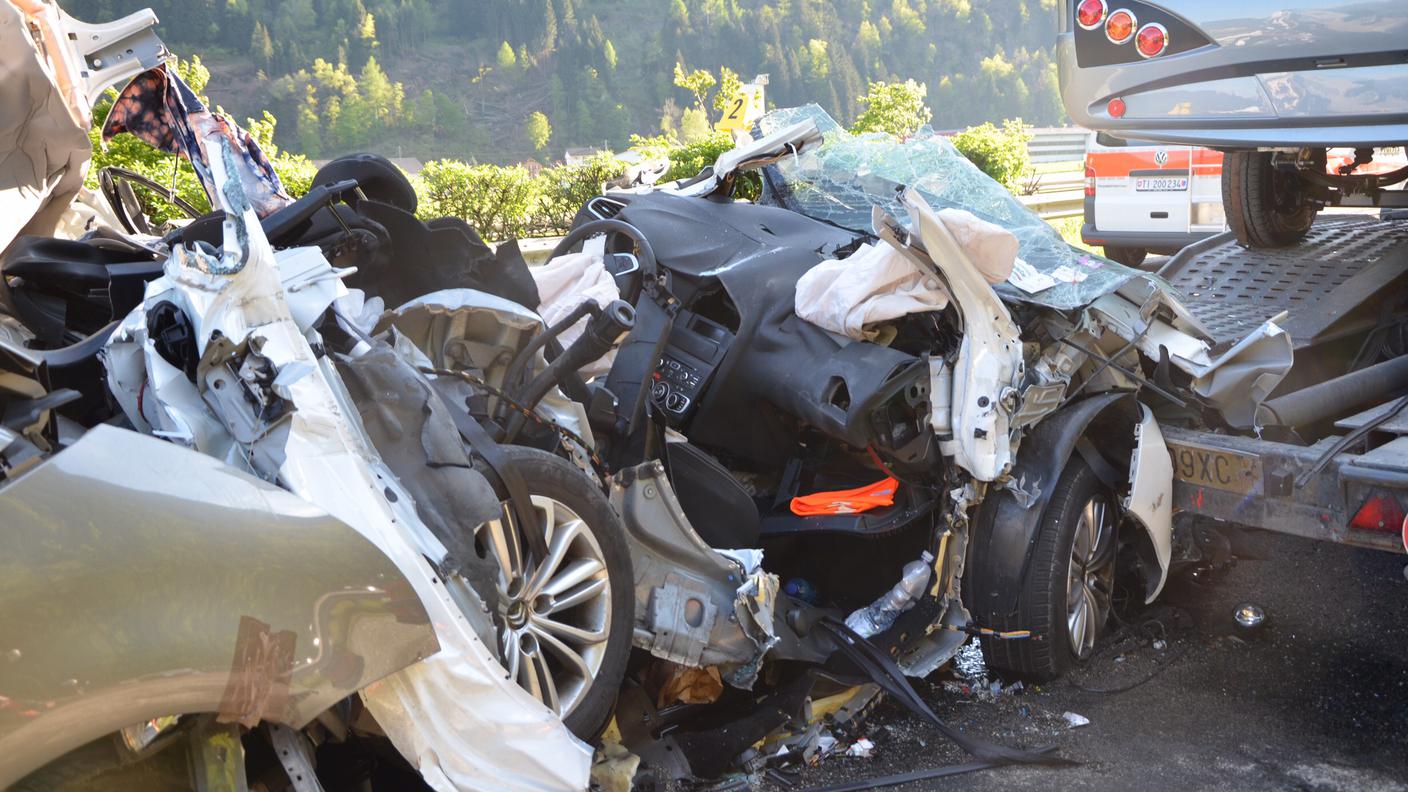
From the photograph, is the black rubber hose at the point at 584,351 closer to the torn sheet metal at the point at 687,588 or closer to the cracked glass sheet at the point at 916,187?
the torn sheet metal at the point at 687,588

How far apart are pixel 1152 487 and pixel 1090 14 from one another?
91.2 inches

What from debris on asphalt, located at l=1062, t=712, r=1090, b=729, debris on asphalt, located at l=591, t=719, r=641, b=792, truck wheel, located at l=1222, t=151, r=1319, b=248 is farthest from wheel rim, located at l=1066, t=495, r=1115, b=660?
truck wheel, located at l=1222, t=151, r=1319, b=248

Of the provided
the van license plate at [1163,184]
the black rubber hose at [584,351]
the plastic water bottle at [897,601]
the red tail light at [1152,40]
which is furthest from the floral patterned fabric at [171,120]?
the van license plate at [1163,184]

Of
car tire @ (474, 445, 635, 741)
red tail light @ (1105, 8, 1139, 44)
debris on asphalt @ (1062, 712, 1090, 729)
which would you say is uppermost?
red tail light @ (1105, 8, 1139, 44)

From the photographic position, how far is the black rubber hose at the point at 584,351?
3398 mm

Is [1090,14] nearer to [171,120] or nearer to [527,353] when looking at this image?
[527,353]

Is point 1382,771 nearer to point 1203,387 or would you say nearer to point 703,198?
point 1203,387

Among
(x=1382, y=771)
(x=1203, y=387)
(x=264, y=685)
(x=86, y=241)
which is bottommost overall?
(x=1382, y=771)

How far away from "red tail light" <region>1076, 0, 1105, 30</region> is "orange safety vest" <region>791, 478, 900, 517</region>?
Answer: 8.28 ft

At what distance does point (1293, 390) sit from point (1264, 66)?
132 centimetres

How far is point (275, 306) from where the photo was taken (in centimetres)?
279

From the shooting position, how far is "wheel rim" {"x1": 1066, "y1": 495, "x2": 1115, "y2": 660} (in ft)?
13.8

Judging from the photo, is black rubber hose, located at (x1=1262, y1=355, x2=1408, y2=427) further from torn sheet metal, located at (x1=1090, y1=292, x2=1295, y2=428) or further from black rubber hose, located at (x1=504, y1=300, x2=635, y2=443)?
black rubber hose, located at (x1=504, y1=300, x2=635, y2=443)

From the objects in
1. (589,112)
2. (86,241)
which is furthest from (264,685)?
(589,112)
